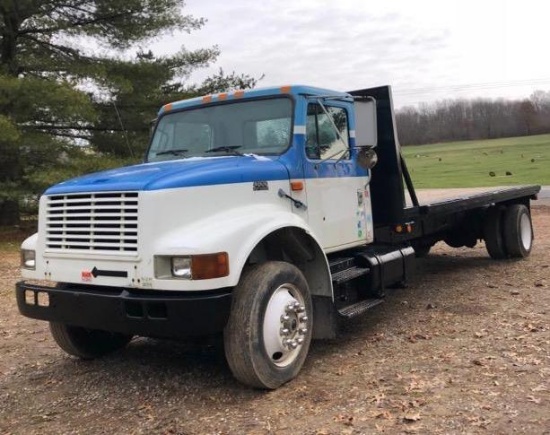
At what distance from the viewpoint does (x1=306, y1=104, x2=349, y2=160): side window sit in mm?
5574

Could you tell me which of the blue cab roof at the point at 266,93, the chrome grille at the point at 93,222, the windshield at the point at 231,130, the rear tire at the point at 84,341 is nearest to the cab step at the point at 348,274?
the windshield at the point at 231,130

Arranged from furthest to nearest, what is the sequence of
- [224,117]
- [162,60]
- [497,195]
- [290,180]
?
[162,60] < [497,195] < [224,117] < [290,180]

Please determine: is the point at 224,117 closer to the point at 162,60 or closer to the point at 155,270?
the point at 155,270

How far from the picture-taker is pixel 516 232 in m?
9.79

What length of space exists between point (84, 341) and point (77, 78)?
37.6ft

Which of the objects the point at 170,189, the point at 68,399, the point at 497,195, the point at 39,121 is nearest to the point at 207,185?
the point at 170,189

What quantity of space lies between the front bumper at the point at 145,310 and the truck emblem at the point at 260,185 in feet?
2.95

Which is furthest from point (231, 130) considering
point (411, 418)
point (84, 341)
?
point (411, 418)

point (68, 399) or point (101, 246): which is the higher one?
point (101, 246)

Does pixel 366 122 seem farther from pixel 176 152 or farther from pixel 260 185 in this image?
pixel 176 152

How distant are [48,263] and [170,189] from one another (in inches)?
50.0

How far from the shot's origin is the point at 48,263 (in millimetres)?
4883

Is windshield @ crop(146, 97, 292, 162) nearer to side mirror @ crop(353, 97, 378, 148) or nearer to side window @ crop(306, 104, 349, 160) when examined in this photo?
side window @ crop(306, 104, 349, 160)

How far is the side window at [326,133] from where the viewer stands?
5.57m
